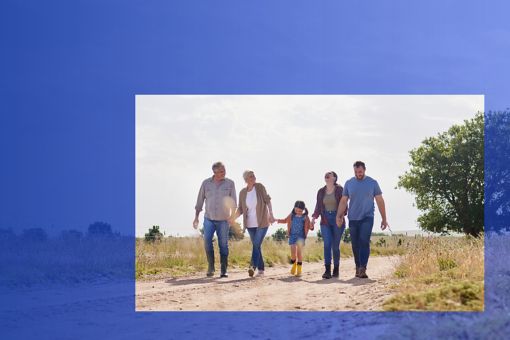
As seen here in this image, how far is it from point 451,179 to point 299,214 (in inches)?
1157

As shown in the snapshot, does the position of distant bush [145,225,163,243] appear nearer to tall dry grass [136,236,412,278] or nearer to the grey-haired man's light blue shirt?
tall dry grass [136,236,412,278]

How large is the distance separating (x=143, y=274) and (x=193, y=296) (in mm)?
5261

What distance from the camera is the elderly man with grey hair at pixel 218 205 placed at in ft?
51.9

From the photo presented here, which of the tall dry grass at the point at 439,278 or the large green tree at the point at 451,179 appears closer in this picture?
the tall dry grass at the point at 439,278

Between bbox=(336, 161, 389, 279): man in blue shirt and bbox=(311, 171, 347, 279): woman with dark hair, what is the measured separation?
32cm

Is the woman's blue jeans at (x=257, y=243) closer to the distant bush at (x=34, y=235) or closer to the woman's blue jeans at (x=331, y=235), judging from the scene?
the woman's blue jeans at (x=331, y=235)

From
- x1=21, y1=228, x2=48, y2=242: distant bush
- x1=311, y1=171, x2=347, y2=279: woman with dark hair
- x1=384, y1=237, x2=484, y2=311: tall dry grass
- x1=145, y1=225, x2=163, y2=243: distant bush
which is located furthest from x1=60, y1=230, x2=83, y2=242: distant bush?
x1=384, y1=237, x2=484, y2=311: tall dry grass

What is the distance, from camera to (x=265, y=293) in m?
12.5

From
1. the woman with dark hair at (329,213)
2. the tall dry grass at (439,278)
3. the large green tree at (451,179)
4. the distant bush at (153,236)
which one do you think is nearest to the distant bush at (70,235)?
the distant bush at (153,236)

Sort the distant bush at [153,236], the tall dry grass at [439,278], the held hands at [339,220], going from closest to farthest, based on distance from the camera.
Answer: the tall dry grass at [439,278]
the held hands at [339,220]
the distant bush at [153,236]

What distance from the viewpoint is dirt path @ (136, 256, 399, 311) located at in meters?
10.9

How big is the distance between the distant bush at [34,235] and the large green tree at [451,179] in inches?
1009

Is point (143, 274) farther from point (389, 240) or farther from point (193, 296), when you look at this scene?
point (389, 240)

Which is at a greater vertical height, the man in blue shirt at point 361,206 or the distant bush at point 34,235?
the man in blue shirt at point 361,206
